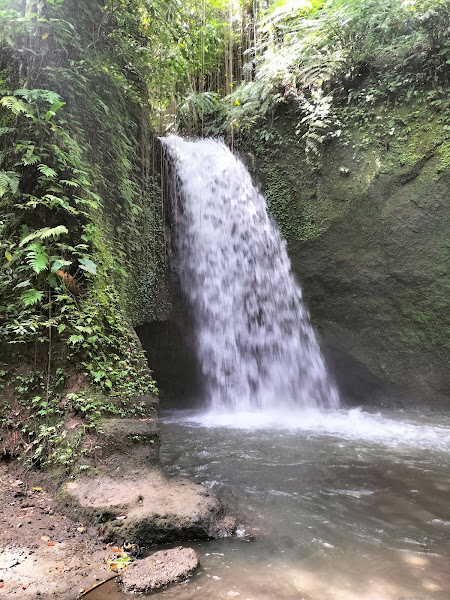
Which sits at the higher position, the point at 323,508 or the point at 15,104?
the point at 15,104

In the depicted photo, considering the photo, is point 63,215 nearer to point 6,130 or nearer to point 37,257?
point 37,257

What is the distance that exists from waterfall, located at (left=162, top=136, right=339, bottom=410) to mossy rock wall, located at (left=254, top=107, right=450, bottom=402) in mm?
430

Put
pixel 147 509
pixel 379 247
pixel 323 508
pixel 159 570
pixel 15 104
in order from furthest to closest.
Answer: pixel 379 247 < pixel 15 104 < pixel 323 508 < pixel 147 509 < pixel 159 570

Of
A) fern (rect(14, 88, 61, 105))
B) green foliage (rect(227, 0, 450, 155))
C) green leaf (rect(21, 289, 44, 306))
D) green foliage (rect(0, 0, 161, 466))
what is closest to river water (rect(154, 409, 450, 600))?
green foliage (rect(0, 0, 161, 466))

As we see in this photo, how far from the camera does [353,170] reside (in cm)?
763

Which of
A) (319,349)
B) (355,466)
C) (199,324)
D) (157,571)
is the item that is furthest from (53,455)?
(319,349)

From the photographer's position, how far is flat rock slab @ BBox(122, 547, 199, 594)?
6.88 ft

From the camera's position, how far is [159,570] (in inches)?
87.5

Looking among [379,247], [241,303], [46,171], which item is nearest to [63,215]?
[46,171]

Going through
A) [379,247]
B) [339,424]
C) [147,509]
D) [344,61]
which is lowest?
[339,424]

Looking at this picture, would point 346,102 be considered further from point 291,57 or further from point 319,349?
point 319,349

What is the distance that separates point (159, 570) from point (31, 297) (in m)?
2.61

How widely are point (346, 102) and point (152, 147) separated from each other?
12.8 feet

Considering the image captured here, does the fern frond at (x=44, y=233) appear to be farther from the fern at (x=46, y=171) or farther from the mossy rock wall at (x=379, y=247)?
the mossy rock wall at (x=379, y=247)
